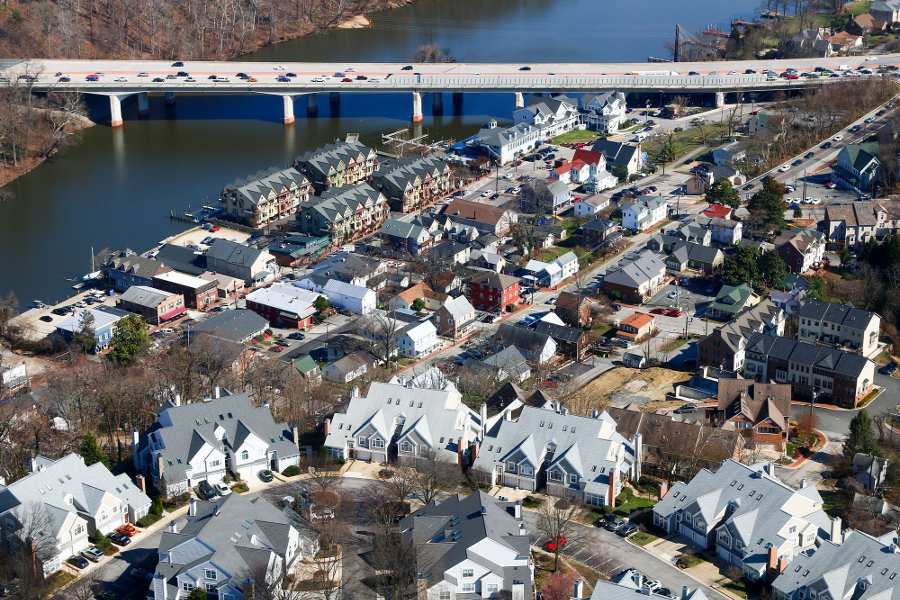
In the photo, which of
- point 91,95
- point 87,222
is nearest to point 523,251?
point 87,222

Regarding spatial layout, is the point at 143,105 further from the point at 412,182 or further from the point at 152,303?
the point at 152,303

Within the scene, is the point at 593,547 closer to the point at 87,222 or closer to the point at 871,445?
the point at 871,445

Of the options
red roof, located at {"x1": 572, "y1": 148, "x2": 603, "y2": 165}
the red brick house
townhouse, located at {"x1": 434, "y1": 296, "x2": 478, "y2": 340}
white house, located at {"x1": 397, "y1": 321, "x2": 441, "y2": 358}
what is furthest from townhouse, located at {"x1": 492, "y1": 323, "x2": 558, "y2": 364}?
red roof, located at {"x1": 572, "y1": 148, "x2": 603, "y2": 165}

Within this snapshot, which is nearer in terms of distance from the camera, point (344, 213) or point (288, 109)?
point (344, 213)

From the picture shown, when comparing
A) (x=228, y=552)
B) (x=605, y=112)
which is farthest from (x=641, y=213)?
(x=228, y=552)

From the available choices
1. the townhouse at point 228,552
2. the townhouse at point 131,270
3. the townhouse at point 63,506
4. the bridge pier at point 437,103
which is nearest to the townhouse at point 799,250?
the townhouse at point 131,270

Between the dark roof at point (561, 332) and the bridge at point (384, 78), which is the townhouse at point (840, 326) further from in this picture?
the bridge at point (384, 78)
